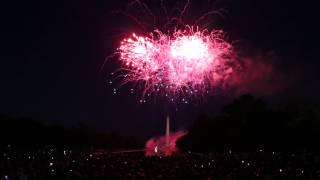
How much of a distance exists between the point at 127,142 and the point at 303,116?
19295 millimetres

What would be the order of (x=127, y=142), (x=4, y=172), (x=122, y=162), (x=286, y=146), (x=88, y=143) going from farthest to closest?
(x=127, y=142) → (x=88, y=143) → (x=286, y=146) → (x=122, y=162) → (x=4, y=172)

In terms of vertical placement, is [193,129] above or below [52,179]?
above

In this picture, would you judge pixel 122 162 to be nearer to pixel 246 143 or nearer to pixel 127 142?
pixel 246 143

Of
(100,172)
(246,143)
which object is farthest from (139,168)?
(246,143)

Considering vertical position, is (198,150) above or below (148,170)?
above

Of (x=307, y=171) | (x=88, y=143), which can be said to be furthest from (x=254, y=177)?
(x=88, y=143)

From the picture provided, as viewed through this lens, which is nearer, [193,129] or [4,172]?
[4,172]

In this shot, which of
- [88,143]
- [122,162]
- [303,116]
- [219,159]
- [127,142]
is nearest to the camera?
[122,162]

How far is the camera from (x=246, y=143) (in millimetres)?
43281

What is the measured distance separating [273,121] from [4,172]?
2916cm

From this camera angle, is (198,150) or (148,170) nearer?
(148,170)

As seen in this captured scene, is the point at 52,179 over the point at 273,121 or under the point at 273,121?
under

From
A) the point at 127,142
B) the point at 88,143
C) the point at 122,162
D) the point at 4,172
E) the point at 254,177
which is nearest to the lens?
the point at 254,177

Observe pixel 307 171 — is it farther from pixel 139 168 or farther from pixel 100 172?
pixel 100 172
